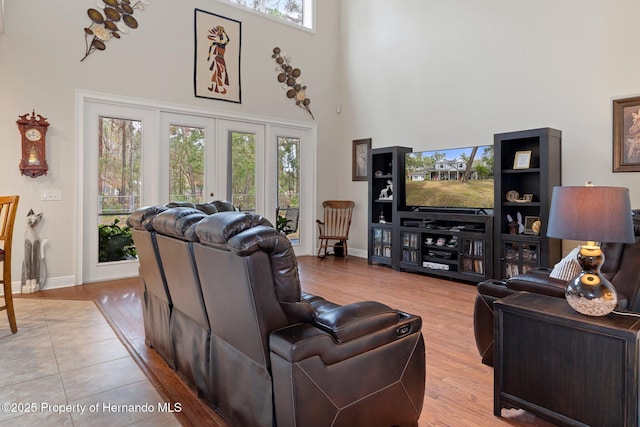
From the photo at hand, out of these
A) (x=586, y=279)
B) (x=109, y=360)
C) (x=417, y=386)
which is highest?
(x=586, y=279)

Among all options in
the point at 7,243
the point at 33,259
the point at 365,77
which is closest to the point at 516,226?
the point at 365,77

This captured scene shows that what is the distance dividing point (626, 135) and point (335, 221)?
167 inches

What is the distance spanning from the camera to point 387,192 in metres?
6.11

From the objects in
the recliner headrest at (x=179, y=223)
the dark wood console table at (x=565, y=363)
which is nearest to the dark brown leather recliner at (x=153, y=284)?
the recliner headrest at (x=179, y=223)

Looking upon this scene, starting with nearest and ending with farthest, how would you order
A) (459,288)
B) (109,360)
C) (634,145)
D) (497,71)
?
(109,360) < (634,145) < (459,288) < (497,71)

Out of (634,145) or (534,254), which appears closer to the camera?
(634,145)

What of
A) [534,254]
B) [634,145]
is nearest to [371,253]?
[534,254]

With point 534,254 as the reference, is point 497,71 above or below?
above

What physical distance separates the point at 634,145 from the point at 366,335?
3.93m

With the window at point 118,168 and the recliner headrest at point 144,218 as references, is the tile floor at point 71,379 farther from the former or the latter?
the window at point 118,168

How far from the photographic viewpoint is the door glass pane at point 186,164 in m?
5.43

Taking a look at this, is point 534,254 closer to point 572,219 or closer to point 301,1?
point 572,219

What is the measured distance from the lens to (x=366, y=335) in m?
1.56

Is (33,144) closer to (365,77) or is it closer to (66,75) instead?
(66,75)
